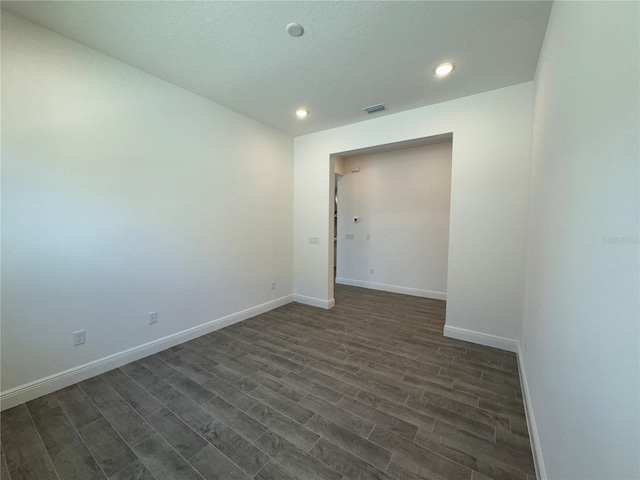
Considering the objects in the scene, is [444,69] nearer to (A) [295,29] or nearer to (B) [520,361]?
(A) [295,29]

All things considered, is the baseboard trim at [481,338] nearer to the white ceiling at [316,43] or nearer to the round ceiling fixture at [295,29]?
the white ceiling at [316,43]

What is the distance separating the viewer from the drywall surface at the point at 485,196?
2572 mm

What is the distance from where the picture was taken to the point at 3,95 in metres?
1.74

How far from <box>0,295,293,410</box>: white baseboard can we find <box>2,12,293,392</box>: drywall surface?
0.06 metres

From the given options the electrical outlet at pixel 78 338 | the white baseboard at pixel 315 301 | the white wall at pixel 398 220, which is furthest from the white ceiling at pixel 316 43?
the white baseboard at pixel 315 301

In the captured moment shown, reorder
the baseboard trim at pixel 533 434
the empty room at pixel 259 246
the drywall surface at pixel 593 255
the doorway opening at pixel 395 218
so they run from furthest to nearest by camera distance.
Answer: the doorway opening at pixel 395 218, the baseboard trim at pixel 533 434, the empty room at pixel 259 246, the drywall surface at pixel 593 255

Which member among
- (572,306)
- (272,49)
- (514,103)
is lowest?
(572,306)

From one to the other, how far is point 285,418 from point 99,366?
6.00ft

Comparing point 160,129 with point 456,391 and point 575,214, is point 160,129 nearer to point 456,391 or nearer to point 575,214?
point 575,214

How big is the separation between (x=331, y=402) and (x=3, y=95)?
3273 millimetres

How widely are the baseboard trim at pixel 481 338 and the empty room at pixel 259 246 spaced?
3 centimetres

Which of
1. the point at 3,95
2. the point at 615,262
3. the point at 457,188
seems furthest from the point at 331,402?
the point at 3,95

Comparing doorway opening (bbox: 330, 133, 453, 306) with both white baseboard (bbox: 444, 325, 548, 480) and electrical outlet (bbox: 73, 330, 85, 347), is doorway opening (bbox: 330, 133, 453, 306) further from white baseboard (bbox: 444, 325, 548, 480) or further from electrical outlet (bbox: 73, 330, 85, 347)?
electrical outlet (bbox: 73, 330, 85, 347)

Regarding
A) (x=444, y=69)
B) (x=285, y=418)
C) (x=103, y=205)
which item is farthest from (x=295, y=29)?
(x=285, y=418)
